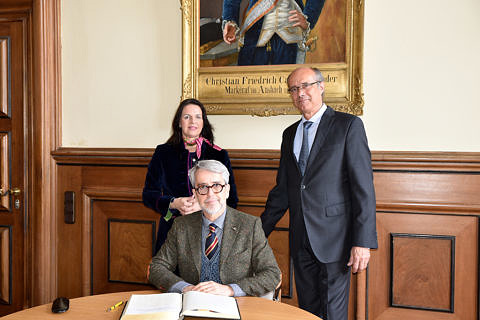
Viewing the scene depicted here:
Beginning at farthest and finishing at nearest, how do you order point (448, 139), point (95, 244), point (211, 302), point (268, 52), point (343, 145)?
point (95, 244) < point (268, 52) < point (448, 139) < point (343, 145) < point (211, 302)

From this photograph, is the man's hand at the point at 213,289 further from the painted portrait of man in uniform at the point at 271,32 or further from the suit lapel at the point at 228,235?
the painted portrait of man in uniform at the point at 271,32

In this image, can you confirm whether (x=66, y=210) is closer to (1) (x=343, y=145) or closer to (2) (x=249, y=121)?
(2) (x=249, y=121)

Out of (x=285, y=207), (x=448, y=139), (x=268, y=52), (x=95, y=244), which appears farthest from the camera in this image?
(x=95, y=244)

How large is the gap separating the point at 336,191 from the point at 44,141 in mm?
2373

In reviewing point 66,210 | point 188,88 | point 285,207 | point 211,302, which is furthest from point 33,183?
point 211,302

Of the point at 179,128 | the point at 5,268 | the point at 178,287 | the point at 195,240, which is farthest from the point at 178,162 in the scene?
the point at 5,268

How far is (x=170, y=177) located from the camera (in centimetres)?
→ 250

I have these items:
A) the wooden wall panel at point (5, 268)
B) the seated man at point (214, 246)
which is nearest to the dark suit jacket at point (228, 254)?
the seated man at point (214, 246)

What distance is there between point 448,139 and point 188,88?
183cm

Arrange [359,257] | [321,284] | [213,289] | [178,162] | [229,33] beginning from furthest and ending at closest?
[229,33]
[178,162]
[321,284]
[359,257]
[213,289]

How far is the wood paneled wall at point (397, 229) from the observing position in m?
2.62

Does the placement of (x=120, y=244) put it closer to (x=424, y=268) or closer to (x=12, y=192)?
(x=12, y=192)

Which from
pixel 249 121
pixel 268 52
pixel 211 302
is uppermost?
pixel 268 52

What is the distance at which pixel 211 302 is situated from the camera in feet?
4.65
